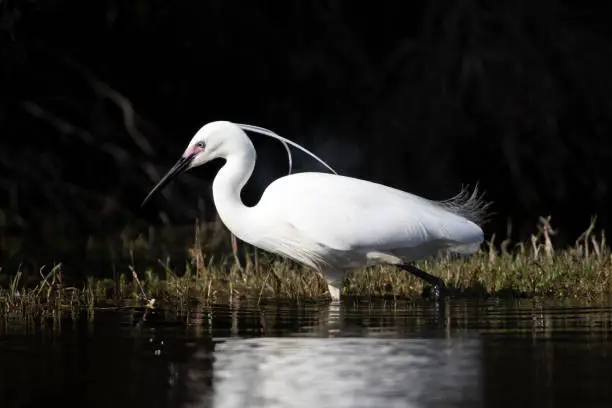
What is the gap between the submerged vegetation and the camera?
10.1 metres

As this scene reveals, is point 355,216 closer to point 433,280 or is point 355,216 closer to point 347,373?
point 433,280

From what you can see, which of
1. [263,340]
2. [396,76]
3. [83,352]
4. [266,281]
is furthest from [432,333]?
[396,76]

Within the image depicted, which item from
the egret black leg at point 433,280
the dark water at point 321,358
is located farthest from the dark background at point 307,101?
the dark water at point 321,358

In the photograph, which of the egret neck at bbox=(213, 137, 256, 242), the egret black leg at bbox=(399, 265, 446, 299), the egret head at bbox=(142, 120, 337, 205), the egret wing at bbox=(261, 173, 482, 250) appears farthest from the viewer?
the egret head at bbox=(142, 120, 337, 205)

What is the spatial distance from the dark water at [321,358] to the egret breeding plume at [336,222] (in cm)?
48

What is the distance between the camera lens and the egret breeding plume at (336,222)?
978cm

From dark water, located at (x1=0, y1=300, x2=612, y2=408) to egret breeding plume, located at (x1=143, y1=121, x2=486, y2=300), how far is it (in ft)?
1.56

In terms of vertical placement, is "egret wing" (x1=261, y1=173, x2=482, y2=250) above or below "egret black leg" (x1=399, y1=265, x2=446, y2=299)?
above

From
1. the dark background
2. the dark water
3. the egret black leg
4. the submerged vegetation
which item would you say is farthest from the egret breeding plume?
the dark background

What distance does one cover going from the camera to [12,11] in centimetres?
1466

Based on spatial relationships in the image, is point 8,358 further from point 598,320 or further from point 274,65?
point 274,65

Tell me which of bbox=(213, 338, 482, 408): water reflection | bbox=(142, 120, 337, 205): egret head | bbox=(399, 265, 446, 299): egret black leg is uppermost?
bbox=(142, 120, 337, 205): egret head

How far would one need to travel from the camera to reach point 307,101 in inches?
720

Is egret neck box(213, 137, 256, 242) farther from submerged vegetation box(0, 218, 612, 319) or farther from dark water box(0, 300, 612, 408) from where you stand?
dark water box(0, 300, 612, 408)
